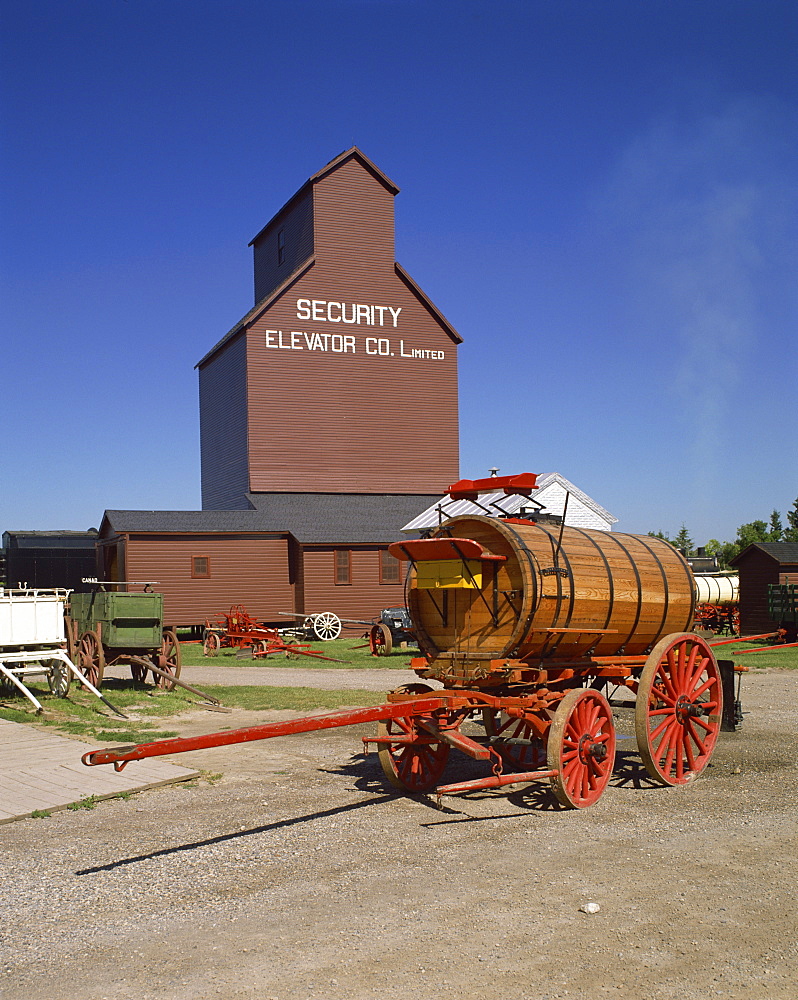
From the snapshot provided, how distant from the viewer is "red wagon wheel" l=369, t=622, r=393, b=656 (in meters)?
25.3

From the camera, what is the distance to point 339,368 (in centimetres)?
3922

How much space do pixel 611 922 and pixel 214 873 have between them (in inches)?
110

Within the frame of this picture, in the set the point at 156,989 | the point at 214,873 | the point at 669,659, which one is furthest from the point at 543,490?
the point at 156,989

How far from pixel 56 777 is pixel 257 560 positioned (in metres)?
23.1

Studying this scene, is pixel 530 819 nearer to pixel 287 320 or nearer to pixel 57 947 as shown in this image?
pixel 57 947

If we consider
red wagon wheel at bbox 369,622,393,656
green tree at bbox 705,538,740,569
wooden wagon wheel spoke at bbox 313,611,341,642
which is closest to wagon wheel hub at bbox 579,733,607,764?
red wagon wheel at bbox 369,622,393,656

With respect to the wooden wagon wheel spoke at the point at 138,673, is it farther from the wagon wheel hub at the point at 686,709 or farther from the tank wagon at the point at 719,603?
the tank wagon at the point at 719,603

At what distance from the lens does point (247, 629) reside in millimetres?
27719

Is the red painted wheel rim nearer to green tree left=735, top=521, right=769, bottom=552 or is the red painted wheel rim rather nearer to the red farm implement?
the red farm implement

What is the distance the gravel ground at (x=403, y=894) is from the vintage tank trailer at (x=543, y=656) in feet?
1.34

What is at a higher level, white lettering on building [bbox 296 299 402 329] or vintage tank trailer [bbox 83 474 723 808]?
white lettering on building [bbox 296 299 402 329]

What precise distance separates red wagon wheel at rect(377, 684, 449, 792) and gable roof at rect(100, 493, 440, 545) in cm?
2311

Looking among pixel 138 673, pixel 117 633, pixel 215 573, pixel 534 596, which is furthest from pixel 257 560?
pixel 534 596

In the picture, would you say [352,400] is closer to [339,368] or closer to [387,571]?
[339,368]
